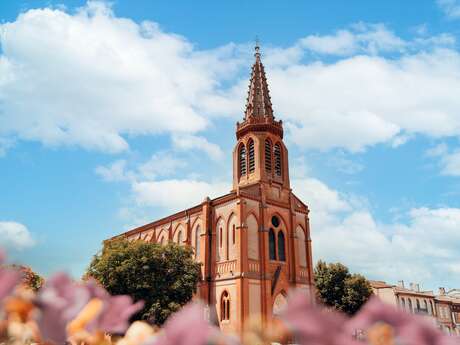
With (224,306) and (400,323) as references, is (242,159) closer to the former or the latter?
(224,306)

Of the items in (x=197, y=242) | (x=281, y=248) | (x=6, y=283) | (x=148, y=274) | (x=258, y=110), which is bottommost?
(x=6, y=283)

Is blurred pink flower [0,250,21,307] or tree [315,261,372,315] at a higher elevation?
tree [315,261,372,315]

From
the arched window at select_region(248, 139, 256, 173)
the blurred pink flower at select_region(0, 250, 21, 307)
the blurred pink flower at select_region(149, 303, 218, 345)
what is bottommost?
the blurred pink flower at select_region(149, 303, 218, 345)

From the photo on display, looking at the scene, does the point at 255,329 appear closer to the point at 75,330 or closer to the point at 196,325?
the point at 196,325

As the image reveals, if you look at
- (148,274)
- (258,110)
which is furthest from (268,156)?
(148,274)

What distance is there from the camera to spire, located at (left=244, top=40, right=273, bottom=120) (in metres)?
39.9

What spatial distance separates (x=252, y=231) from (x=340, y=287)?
496 inches

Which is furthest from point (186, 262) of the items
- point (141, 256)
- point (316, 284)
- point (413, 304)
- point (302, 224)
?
point (413, 304)

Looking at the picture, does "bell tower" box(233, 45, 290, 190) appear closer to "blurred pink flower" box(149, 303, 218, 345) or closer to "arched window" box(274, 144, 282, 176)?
"arched window" box(274, 144, 282, 176)

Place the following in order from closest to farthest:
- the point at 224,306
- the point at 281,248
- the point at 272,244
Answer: the point at 224,306 → the point at 272,244 → the point at 281,248

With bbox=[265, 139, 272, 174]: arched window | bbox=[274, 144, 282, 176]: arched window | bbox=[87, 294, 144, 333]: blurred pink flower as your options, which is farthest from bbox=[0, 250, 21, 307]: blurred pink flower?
bbox=[274, 144, 282, 176]: arched window

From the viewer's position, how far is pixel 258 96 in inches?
1620

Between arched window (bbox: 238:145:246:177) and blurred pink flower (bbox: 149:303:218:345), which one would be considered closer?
blurred pink flower (bbox: 149:303:218:345)

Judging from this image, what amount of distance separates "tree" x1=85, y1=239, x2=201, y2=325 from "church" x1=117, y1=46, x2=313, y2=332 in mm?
2744
